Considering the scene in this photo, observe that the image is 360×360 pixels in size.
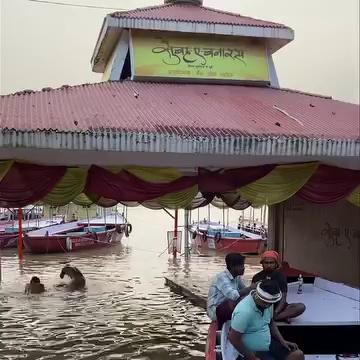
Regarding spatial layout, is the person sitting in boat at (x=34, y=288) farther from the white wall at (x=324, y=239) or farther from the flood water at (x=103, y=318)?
the white wall at (x=324, y=239)

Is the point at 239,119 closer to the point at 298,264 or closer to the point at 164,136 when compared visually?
Result: the point at 164,136

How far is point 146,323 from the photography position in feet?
39.6

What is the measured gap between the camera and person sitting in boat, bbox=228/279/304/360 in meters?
5.30

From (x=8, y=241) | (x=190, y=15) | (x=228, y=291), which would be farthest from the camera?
(x=8, y=241)

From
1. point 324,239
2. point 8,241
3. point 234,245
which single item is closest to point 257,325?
point 324,239

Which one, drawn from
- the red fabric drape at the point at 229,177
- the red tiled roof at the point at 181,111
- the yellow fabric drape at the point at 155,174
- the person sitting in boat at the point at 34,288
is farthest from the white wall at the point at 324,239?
the person sitting in boat at the point at 34,288

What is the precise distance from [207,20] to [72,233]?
2009cm

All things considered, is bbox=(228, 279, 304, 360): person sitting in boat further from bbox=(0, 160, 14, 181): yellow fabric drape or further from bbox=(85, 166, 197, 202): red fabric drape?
bbox=(0, 160, 14, 181): yellow fabric drape

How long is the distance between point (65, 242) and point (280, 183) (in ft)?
67.9

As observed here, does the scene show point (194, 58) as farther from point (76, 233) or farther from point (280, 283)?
point (76, 233)

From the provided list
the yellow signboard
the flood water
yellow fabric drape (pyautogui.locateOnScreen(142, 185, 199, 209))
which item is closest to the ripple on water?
the flood water

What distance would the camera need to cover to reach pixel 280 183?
944cm

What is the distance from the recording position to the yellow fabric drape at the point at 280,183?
927 cm

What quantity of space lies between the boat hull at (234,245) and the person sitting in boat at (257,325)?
23.7m
